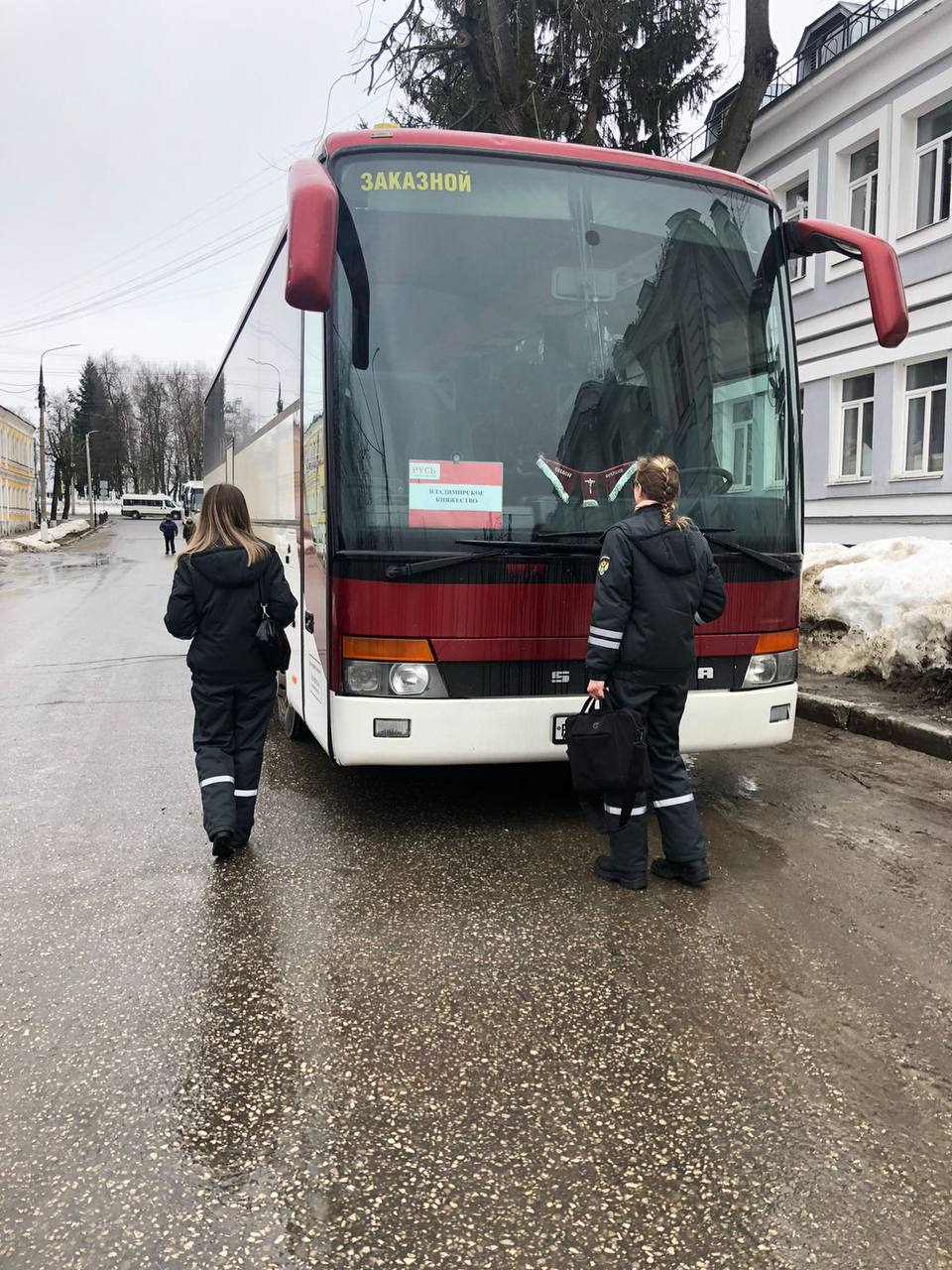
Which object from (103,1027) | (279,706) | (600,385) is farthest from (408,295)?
(279,706)

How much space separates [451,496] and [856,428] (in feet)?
53.4

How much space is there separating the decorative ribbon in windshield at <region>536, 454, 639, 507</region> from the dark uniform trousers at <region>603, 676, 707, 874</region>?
0.98 m

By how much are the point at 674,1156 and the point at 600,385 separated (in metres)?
3.37

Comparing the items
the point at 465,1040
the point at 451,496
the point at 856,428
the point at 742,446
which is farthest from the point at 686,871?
the point at 856,428

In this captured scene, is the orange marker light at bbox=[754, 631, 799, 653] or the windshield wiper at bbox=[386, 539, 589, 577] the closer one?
the windshield wiper at bbox=[386, 539, 589, 577]

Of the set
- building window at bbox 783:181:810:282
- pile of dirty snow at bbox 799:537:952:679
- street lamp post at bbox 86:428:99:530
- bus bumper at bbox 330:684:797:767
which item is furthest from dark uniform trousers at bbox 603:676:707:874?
street lamp post at bbox 86:428:99:530

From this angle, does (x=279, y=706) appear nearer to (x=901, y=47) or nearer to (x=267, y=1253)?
(x=267, y=1253)

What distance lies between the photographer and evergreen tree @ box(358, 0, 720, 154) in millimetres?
13938

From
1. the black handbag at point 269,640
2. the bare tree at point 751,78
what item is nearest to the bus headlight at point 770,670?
the black handbag at point 269,640

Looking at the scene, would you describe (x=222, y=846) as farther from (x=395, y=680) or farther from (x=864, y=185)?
(x=864, y=185)

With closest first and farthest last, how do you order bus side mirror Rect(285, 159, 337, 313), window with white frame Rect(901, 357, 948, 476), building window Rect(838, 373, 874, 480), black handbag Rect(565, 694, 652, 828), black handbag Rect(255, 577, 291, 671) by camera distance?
bus side mirror Rect(285, 159, 337, 313), black handbag Rect(565, 694, 652, 828), black handbag Rect(255, 577, 291, 671), window with white frame Rect(901, 357, 948, 476), building window Rect(838, 373, 874, 480)

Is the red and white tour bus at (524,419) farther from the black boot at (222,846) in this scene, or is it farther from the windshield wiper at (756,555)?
the black boot at (222,846)

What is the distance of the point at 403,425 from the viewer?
4.57 meters

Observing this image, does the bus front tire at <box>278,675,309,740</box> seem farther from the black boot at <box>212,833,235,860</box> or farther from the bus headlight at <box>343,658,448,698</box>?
the bus headlight at <box>343,658,448,698</box>
